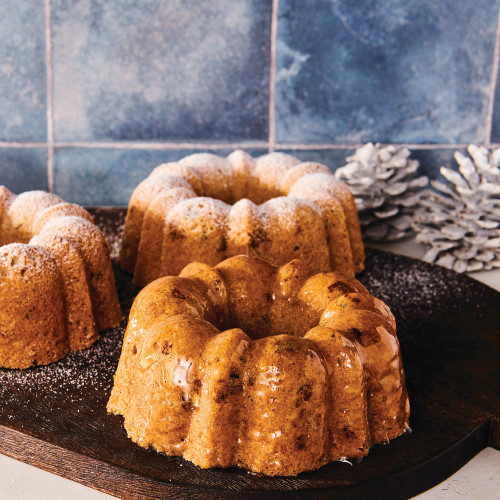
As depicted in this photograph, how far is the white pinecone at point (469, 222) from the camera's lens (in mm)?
1803

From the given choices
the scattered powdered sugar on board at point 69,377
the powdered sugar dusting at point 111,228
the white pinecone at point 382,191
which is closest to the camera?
the scattered powdered sugar on board at point 69,377

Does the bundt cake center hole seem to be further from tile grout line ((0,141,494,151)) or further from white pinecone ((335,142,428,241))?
tile grout line ((0,141,494,151))

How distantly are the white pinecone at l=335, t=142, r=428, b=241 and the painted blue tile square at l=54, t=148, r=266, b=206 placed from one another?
1.39ft

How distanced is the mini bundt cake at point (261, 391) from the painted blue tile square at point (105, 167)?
1.35 metres

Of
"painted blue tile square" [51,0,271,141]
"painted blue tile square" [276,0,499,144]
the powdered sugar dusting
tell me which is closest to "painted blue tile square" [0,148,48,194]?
"painted blue tile square" [51,0,271,141]

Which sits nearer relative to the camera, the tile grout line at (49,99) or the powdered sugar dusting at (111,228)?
the powdered sugar dusting at (111,228)

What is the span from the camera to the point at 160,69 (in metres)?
2.24

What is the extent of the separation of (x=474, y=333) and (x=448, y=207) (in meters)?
0.71

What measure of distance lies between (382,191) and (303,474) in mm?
1265

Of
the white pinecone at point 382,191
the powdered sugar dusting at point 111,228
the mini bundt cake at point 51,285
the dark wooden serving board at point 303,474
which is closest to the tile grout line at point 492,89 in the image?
the white pinecone at point 382,191

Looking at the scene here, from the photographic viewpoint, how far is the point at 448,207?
196cm

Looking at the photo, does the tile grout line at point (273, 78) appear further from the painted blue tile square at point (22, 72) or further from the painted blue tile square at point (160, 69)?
the painted blue tile square at point (22, 72)

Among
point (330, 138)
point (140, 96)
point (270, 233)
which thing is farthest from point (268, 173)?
point (140, 96)

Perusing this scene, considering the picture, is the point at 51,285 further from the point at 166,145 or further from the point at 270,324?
the point at 166,145
